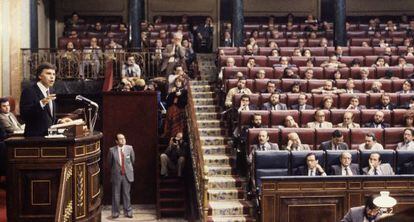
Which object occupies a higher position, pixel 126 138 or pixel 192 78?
pixel 192 78

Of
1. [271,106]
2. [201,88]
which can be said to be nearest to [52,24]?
[201,88]

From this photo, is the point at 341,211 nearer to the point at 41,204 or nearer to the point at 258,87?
the point at 41,204

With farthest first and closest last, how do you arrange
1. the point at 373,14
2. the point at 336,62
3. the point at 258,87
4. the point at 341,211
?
the point at 373,14, the point at 336,62, the point at 258,87, the point at 341,211

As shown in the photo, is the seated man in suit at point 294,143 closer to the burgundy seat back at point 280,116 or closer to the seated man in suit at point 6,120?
the burgundy seat back at point 280,116

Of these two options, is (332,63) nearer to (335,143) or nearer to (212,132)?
(212,132)

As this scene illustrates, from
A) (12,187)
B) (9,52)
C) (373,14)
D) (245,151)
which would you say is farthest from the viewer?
(373,14)

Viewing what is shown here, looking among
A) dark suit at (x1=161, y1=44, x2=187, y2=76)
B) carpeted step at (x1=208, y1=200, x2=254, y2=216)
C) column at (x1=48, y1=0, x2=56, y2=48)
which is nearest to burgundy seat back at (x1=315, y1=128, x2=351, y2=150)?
carpeted step at (x1=208, y1=200, x2=254, y2=216)

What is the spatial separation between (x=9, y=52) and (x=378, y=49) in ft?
19.2

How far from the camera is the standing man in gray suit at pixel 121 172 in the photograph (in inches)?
348

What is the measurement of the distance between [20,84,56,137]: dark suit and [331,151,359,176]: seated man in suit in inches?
119

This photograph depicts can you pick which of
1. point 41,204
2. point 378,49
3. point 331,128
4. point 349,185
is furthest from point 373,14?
point 41,204

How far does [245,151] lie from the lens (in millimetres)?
7602

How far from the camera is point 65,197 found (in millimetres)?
4273

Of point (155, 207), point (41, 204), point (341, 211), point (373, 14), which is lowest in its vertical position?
point (155, 207)
